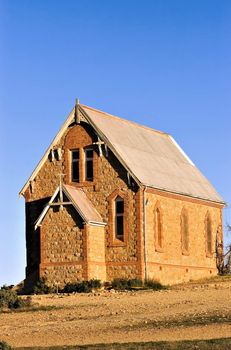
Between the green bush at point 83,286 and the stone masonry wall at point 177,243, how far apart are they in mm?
3359

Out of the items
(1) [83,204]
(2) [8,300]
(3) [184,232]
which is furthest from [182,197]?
(2) [8,300]

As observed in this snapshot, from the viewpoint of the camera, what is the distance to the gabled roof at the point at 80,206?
2165 inches

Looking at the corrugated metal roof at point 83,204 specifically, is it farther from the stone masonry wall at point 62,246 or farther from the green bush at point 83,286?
the green bush at point 83,286

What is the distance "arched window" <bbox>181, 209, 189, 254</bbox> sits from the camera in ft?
199

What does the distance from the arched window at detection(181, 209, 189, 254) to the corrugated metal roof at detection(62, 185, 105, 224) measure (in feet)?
21.2

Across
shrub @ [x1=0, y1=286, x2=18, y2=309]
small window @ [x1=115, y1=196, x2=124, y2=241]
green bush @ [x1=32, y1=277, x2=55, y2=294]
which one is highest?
small window @ [x1=115, y1=196, x2=124, y2=241]

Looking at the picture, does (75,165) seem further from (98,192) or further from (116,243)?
(116,243)

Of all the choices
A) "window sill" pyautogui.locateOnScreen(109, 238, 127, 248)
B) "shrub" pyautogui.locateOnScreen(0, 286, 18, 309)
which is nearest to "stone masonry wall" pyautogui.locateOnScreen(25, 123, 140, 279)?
"window sill" pyautogui.locateOnScreen(109, 238, 127, 248)

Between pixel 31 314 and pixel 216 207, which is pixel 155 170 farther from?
pixel 31 314

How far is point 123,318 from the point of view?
37.1 meters

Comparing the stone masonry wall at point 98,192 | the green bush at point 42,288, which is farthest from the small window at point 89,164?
the green bush at point 42,288

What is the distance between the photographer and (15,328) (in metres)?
37.3

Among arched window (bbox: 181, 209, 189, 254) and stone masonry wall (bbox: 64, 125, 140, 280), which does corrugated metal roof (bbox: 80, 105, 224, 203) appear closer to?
stone masonry wall (bbox: 64, 125, 140, 280)

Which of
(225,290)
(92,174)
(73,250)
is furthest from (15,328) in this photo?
(92,174)
